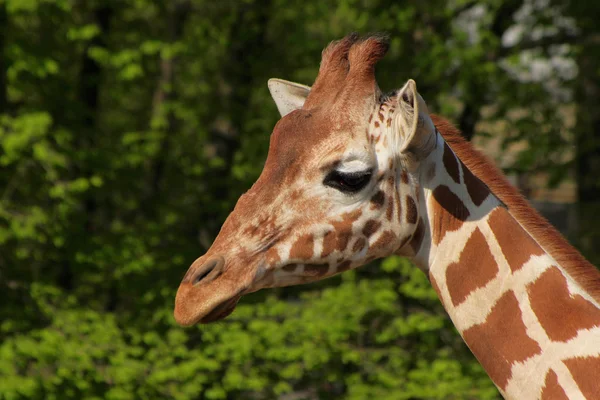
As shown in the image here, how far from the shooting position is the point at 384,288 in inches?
313

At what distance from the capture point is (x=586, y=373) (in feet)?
8.05

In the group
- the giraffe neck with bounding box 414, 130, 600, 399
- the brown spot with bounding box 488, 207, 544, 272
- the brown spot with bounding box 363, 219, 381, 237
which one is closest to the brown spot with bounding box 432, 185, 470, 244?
the giraffe neck with bounding box 414, 130, 600, 399

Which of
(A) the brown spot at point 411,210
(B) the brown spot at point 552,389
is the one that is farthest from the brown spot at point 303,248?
(B) the brown spot at point 552,389

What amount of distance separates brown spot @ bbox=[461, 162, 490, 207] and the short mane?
0.23 feet

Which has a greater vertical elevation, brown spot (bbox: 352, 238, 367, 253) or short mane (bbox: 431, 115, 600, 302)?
brown spot (bbox: 352, 238, 367, 253)

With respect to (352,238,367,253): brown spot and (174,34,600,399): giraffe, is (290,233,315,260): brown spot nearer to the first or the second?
(174,34,600,399): giraffe

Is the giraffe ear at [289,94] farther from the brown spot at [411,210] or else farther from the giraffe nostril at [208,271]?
the giraffe nostril at [208,271]

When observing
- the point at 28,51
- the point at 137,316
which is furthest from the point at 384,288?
the point at 28,51

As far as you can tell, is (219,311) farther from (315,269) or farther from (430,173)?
(430,173)

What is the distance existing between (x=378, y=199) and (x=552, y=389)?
86cm

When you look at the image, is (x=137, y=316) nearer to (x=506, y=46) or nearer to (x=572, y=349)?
(x=506, y=46)

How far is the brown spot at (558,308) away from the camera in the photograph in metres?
2.51

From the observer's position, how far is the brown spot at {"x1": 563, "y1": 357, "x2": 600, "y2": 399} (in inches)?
95.7

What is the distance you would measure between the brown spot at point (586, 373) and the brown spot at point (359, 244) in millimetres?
793
